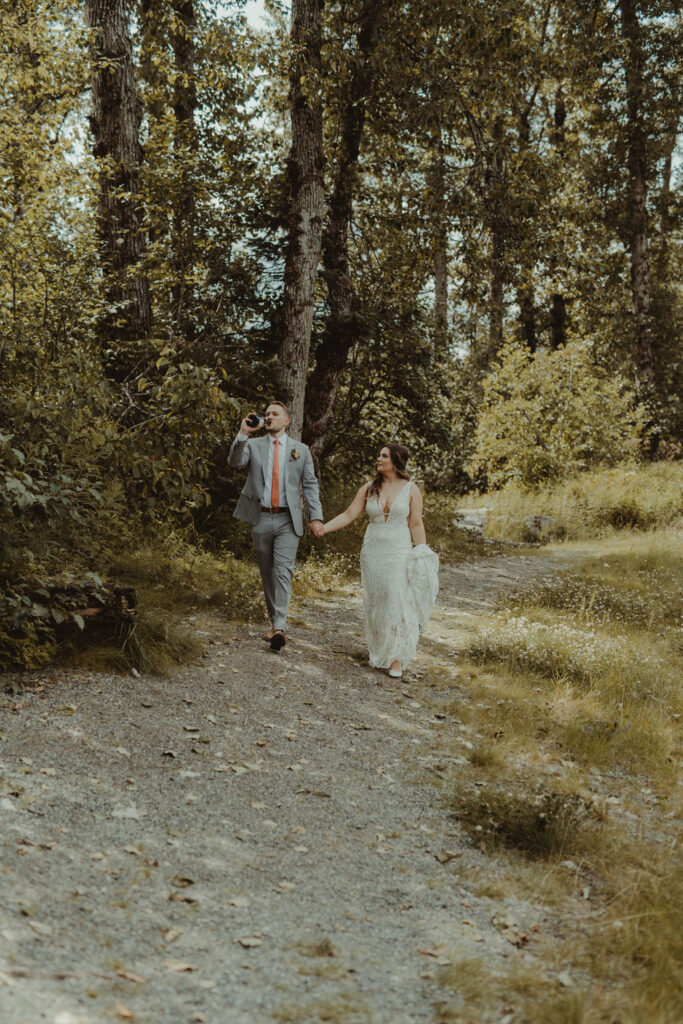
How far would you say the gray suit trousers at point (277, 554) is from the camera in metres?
7.73

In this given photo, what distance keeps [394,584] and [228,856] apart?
3806mm

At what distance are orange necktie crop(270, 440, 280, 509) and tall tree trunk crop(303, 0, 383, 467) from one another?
5.57 m

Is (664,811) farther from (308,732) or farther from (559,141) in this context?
(559,141)

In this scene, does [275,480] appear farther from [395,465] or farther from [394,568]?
[394,568]

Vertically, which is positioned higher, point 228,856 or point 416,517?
point 416,517

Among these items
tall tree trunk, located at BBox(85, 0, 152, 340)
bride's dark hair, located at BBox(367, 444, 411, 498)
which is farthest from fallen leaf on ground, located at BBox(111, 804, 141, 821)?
tall tree trunk, located at BBox(85, 0, 152, 340)

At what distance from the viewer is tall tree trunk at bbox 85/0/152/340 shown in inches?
454

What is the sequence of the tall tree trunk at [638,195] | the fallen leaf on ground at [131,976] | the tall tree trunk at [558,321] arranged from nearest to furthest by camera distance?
the fallen leaf on ground at [131,976] < the tall tree trunk at [638,195] < the tall tree trunk at [558,321]

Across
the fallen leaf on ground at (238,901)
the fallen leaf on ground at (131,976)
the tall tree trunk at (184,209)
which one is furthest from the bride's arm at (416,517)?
the tall tree trunk at (184,209)

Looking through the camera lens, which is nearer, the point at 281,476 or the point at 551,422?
the point at 281,476

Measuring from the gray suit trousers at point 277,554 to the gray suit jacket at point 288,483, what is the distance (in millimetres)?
88

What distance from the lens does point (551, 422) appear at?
2105 cm

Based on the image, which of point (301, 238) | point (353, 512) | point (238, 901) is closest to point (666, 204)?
point (301, 238)

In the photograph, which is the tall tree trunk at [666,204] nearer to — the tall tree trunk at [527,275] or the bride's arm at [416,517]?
the tall tree trunk at [527,275]
